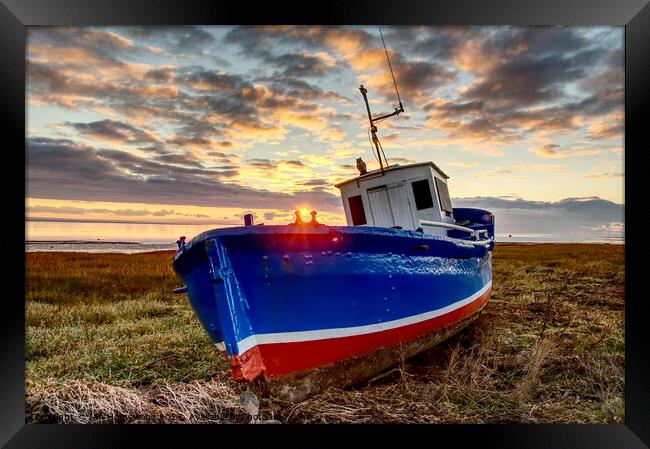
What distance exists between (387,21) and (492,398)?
354 cm

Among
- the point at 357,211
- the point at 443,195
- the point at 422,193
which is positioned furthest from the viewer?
the point at 443,195

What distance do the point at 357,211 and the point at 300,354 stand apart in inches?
128

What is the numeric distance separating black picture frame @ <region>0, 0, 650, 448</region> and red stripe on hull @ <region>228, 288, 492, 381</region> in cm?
65

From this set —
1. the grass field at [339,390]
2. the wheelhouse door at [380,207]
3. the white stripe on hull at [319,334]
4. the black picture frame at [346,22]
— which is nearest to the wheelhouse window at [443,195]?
the wheelhouse door at [380,207]

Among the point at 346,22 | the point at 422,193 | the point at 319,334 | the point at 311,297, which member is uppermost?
the point at 346,22

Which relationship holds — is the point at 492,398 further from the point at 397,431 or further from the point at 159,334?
the point at 159,334

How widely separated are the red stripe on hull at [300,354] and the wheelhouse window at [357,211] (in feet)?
8.17

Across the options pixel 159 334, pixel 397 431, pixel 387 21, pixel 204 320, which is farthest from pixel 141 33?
pixel 397 431

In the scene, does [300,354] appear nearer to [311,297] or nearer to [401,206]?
[311,297]

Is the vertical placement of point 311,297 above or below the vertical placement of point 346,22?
below

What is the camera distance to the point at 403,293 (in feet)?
13.2

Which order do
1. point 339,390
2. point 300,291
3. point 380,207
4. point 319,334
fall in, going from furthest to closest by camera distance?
point 380,207 < point 339,390 < point 319,334 < point 300,291

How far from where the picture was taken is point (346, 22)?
390cm

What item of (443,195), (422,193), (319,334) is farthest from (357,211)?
(319,334)
